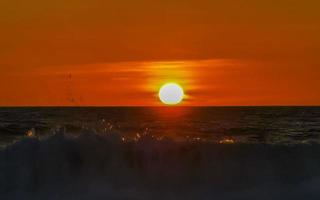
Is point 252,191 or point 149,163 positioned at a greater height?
point 149,163

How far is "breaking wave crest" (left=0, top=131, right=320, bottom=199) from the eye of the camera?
1155 centimetres

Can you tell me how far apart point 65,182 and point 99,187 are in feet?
2.87

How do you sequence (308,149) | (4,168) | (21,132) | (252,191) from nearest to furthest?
(252,191), (4,168), (308,149), (21,132)

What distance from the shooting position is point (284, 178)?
474 inches

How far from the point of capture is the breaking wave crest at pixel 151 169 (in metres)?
11.5

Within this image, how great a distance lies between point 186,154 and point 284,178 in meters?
2.18

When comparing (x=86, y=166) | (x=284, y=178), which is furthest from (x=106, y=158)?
(x=284, y=178)

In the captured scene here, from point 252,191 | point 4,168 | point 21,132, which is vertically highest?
point 21,132

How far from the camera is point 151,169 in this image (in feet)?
40.8

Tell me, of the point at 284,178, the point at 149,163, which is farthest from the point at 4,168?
the point at 284,178

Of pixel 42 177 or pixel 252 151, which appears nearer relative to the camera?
pixel 42 177

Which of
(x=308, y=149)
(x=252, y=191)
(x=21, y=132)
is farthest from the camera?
(x=21, y=132)

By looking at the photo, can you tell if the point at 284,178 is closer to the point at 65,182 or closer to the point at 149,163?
the point at 149,163

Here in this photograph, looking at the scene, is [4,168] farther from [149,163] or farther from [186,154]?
[186,154]
